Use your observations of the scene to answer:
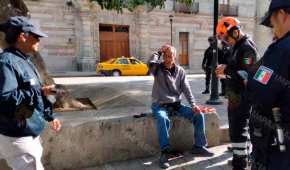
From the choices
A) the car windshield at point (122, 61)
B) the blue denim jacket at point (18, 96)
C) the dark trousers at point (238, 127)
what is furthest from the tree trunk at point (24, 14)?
the car windshield at point (122, 61)

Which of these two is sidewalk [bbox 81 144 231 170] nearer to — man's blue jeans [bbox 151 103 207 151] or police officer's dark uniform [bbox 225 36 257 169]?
man's blue jeans [bbox 151 103 207 151]

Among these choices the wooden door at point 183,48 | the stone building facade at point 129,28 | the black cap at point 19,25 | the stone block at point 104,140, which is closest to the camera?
the black cap at point 19,25

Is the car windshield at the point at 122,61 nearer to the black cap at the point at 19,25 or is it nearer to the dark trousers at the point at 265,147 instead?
the black cap at the point at 19,25

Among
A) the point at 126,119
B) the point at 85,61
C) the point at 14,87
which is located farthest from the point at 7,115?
the point at 85,61

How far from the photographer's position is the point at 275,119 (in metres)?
1.89

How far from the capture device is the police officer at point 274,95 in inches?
70.9

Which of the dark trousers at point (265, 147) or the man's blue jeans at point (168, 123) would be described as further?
the man's blue jeans at point (168, 123)

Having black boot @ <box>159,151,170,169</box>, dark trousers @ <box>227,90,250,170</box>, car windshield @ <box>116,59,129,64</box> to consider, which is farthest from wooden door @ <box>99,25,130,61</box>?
dark trousers @ <box>227,90,250,170</box>

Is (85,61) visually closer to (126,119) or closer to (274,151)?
(126,119)

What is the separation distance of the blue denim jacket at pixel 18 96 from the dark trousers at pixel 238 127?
2.09 m

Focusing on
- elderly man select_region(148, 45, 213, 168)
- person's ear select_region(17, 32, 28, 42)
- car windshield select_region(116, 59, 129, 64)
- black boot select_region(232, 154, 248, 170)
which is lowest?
black boot select_region(232, 154, 248, 170)

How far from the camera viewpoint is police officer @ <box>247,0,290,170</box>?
1.80 meters

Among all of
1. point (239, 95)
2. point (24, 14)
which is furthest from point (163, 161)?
point (24, 14)

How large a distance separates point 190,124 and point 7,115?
9.10ft
